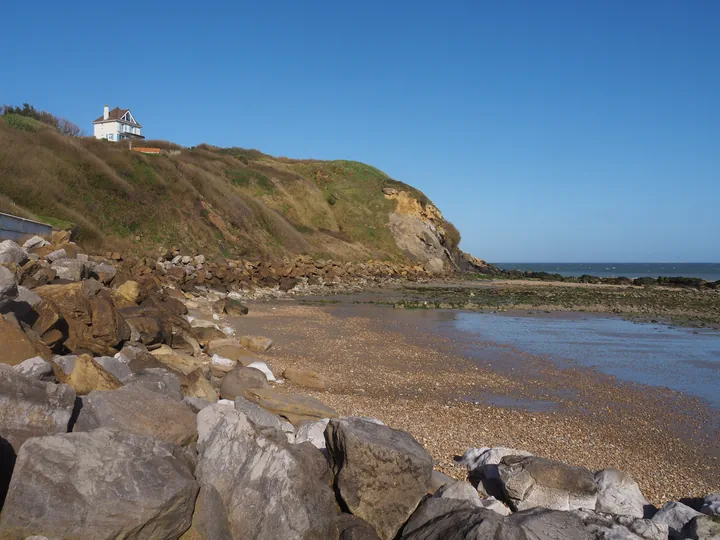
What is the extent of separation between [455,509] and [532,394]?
276 inches

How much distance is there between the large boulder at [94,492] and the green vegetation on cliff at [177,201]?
1897cm

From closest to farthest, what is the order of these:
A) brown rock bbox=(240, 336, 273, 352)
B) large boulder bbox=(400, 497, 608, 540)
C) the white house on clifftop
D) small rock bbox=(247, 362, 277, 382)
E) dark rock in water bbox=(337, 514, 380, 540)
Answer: large boulder bbox=(400, 497, 608, 540) < dark rock in water bbox=(337, 514, 380, 540) < small rock bbox=(247, 362, 277, 382) < brown rock bbox=(240, 336, 273, 352) < the white house on clifftop

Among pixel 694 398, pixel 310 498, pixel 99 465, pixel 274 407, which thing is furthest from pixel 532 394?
pixel 99 465

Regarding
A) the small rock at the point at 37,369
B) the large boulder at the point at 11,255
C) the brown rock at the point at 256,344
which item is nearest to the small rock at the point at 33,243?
the large boulder at the point at 11,255

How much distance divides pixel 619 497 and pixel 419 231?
5286cm

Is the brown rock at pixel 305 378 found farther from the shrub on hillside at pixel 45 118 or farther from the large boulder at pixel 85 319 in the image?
the shrub on hillside at pixel 45 118

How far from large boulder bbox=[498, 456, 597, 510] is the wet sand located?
3.13 ft

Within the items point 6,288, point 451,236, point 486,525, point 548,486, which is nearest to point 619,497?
point 548,486

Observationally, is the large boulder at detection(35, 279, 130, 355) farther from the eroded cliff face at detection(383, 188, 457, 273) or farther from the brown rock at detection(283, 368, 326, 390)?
the eroded cliff face at detection(383, 188, 457, 273)

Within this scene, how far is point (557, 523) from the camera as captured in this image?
4969mm

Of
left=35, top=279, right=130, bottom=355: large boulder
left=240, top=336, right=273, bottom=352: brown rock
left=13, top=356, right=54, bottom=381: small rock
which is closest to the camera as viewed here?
left=13, top=356, right=54, bottom=381: small rock

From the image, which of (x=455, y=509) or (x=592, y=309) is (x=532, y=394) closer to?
(x=455, y=509)

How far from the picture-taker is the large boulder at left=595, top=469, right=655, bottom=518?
5.86 meters

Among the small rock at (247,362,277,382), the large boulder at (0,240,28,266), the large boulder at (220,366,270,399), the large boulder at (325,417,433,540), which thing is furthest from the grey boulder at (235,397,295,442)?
the large boulder at (0,240,28,266)
